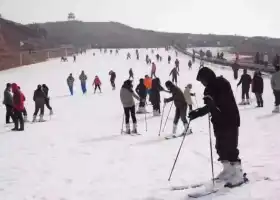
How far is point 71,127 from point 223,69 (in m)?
32.2

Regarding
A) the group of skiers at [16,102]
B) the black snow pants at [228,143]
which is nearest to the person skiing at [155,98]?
the group of skiers at [16,102]

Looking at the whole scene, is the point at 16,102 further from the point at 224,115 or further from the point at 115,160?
the point at 224,115

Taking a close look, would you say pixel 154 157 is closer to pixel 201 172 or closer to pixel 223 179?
pixel 201 172

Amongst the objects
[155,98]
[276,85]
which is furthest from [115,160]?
[155,98]

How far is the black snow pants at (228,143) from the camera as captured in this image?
7.14 metres

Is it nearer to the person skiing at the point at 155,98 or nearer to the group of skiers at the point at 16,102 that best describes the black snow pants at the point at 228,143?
the group of skiers at the point at 16,102

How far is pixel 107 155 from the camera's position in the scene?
11.0 m

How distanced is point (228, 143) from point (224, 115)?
44 cm

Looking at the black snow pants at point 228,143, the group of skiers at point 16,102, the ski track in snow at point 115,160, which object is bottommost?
the ski track in snow at point 115,160

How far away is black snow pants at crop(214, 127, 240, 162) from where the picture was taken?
23.4ft

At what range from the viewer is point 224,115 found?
713 cm

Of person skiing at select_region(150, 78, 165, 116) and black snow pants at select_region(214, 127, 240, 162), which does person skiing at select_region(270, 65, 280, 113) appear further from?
black snow pants at select_region(214, 127, 240, 162)

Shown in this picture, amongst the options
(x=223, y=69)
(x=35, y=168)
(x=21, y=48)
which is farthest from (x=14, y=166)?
(x=21, y=48)

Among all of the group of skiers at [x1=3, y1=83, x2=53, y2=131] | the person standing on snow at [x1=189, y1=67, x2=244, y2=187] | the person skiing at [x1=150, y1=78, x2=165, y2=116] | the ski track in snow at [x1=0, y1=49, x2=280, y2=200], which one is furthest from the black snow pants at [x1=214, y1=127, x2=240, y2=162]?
the person skiing at [x1=150, y1=78, x2=165, y2=116]
